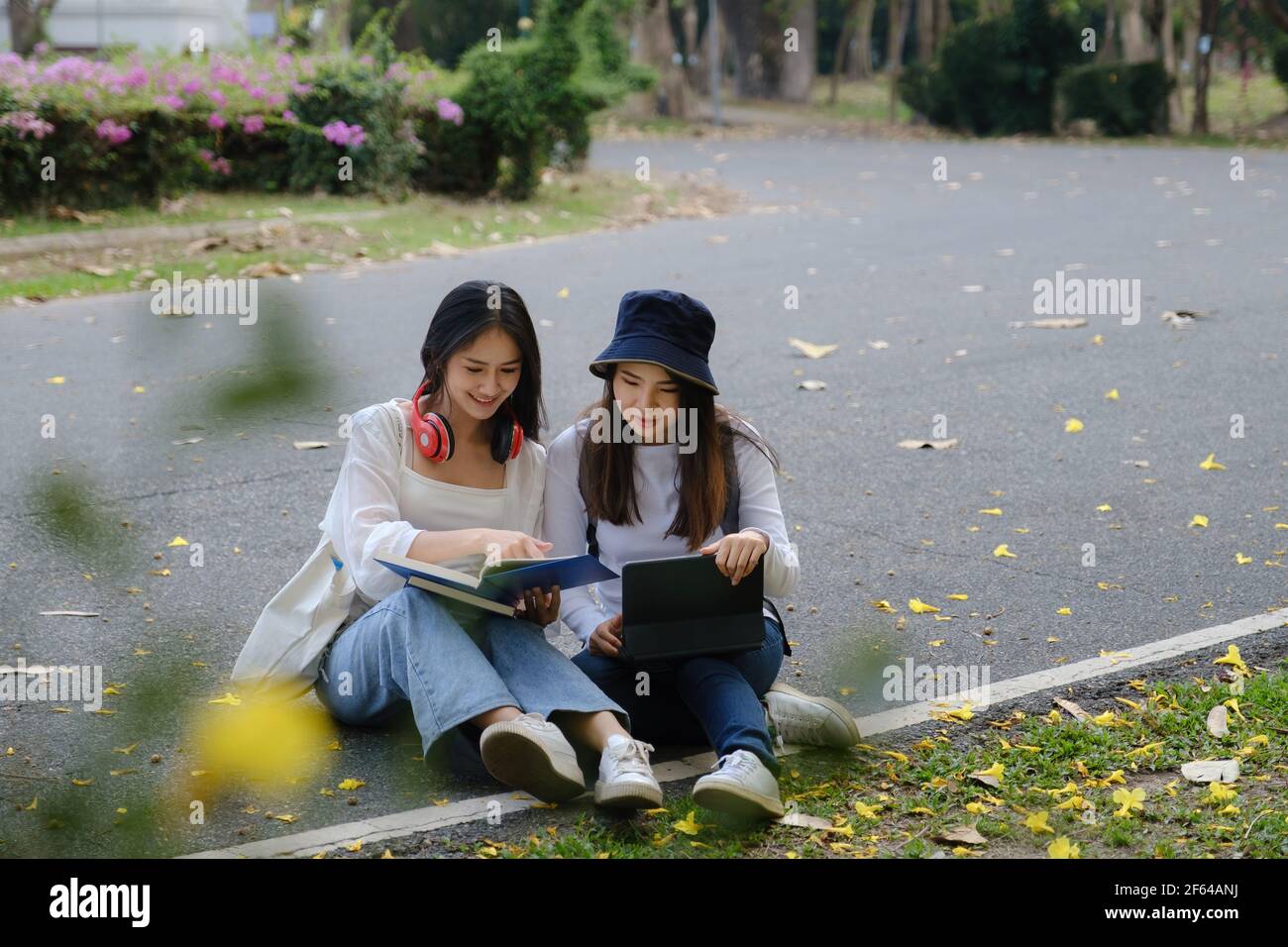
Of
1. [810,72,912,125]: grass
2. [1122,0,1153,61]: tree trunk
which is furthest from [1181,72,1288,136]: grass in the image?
[810,72,912,125]: grass

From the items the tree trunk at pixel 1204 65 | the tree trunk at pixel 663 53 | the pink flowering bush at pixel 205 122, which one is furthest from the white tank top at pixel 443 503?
the tree trunk at pixel 663 53

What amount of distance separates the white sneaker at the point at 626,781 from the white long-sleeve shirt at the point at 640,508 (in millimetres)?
541

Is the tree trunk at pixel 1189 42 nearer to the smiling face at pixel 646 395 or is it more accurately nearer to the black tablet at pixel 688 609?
the smiling face at pixel 646 395

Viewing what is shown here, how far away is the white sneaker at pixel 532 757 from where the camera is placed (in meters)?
3.37

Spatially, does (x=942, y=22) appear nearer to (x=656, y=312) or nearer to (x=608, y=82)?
(x=608, y=82)

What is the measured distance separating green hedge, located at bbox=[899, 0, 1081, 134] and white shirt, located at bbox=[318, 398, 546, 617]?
910 inches

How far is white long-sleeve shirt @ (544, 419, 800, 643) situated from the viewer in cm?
398

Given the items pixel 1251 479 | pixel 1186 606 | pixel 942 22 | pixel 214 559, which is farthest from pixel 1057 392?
pixel 942 22

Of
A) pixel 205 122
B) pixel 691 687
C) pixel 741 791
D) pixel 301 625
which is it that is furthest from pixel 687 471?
pixel 205 122

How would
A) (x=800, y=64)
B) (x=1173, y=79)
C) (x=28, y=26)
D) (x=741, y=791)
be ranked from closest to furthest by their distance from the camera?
(x=741, y=791) → (x=28, y=26) → (x=1173, y=79) → (x=800, y=64)

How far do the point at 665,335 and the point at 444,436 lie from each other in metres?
0.60

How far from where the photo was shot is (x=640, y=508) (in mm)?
4020

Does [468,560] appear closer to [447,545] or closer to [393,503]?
[447,545]

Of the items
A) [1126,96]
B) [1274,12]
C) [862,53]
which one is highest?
[862,53]
